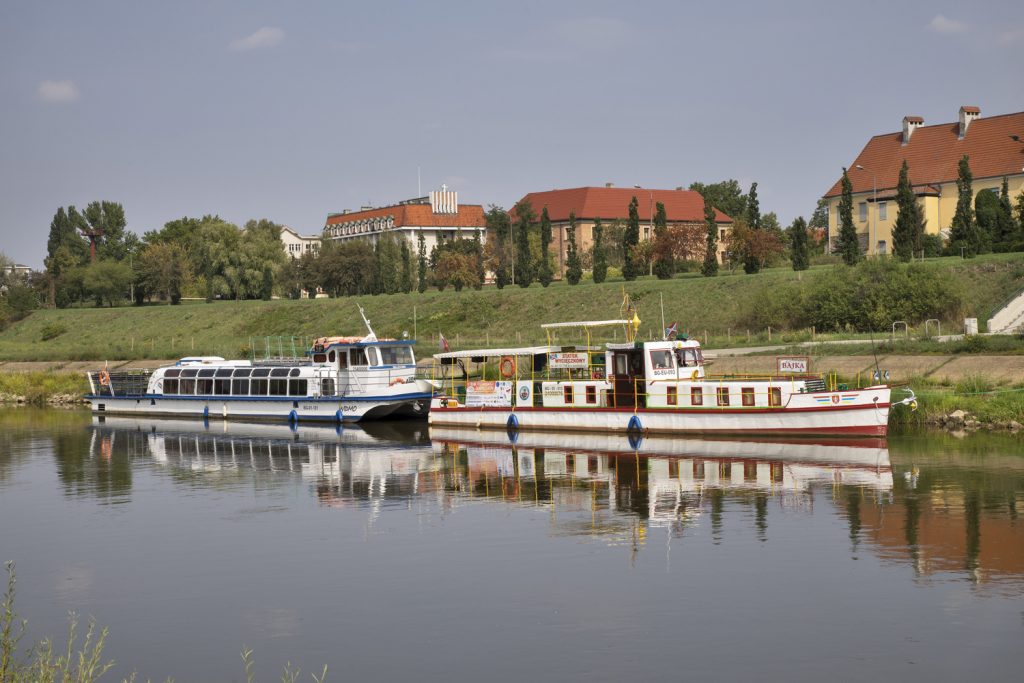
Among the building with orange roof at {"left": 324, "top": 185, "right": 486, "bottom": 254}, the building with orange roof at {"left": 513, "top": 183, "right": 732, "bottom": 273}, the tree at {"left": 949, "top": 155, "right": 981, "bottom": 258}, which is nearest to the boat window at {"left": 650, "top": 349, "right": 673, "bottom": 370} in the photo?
the tree at {"left": 949, "top": 155, "right": 981, "bottom": 258}

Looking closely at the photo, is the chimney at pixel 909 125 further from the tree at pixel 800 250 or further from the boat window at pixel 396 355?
the boat window at pixel 396 355

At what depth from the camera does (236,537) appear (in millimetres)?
29234

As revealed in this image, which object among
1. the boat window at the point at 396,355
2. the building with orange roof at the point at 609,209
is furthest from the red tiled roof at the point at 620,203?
the boat window at the point at 396,355

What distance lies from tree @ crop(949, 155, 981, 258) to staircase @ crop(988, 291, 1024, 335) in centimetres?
1797

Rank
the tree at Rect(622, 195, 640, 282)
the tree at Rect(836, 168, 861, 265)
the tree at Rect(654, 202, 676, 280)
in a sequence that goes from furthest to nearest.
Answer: the tree at Rect(622, 195, 640, 282) < the tree at Rect(654, 202, 676, 280) < the tree at Rect(836, 168, 861, 265)

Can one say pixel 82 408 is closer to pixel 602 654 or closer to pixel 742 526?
pixel 742 526

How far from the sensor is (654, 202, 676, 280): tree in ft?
321

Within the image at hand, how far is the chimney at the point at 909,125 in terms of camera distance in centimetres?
11462

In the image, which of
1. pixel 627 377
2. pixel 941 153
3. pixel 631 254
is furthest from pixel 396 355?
pixel 941 153

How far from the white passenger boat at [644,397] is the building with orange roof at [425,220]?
125698 mm

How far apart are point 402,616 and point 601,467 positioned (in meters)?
17.8

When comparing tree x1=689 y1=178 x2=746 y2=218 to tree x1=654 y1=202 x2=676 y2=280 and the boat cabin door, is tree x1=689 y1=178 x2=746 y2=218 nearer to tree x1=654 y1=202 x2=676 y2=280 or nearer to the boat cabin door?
tree x1=654 y1=202 x2=676 y2=280

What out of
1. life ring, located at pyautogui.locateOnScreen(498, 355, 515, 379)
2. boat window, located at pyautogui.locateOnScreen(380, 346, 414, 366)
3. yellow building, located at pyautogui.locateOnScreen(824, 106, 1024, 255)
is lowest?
life ring, located at pyautogui.locateOnScreen(498, 355, 515, 379)

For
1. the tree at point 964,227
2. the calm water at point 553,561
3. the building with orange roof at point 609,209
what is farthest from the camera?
the building with orange roof at point 609,209
